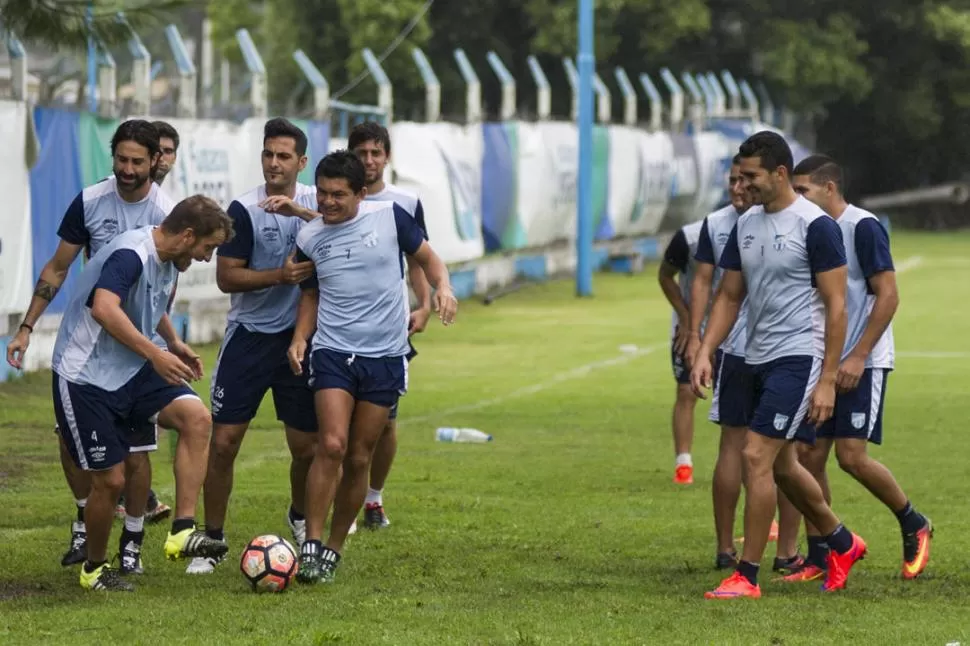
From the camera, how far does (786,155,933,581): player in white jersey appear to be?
897 cm

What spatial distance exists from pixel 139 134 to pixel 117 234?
0.57 m

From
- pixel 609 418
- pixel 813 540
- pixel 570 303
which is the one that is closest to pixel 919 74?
pixel 570 303

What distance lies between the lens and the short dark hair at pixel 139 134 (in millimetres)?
9148

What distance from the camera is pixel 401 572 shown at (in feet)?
30.3

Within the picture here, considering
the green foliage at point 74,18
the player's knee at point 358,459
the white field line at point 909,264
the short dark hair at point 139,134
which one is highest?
the green foliage at point 74,18

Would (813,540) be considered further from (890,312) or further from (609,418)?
(609,418)

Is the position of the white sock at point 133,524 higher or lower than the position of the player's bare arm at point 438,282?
lower

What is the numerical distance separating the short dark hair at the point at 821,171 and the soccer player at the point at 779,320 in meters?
0.53

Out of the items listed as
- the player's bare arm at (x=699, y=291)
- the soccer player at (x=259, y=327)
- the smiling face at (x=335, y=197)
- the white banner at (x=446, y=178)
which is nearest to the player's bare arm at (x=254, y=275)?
the soccer player at (x=259, y=327)

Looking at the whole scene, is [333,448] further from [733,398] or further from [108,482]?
[733,398]

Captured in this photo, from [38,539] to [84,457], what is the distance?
5.56 ft

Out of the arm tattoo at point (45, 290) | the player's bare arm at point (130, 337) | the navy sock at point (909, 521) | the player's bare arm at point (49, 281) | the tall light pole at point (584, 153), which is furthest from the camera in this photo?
the tall light pole at point (584, 153)

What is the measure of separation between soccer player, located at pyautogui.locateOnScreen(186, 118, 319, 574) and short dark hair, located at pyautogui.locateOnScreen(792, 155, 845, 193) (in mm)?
2338

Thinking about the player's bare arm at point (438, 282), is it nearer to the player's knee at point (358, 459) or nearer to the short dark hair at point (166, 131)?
the player's knee at point (358, 459)
